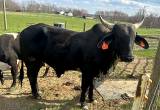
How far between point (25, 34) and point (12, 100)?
1615 mm

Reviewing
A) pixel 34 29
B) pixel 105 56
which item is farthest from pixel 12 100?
pixel 105 56

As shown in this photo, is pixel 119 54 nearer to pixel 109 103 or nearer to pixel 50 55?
pixel 109 103

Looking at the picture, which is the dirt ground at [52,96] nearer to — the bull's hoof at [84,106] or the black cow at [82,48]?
the bull's hoof at [84,106]

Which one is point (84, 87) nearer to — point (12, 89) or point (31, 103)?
point (31, 103)

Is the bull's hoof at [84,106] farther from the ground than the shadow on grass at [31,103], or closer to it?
farther from the ground

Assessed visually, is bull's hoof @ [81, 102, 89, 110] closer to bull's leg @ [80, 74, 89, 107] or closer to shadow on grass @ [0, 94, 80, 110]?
bull's leg @ [80, 74, 89, 107]

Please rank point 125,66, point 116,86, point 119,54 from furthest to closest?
point 125,66
point 116,86
point 119,54

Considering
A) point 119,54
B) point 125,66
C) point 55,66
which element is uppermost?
point 119,54

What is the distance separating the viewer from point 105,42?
23.9 ft

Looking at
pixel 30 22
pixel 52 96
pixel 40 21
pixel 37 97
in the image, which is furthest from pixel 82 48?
pixel 40 21

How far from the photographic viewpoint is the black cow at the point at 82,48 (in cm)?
731

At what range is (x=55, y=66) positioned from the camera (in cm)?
861

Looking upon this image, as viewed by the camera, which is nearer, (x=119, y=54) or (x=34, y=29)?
(x=119, y=54)

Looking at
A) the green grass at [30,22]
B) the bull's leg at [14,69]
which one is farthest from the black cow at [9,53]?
the green grass at [30,22]
